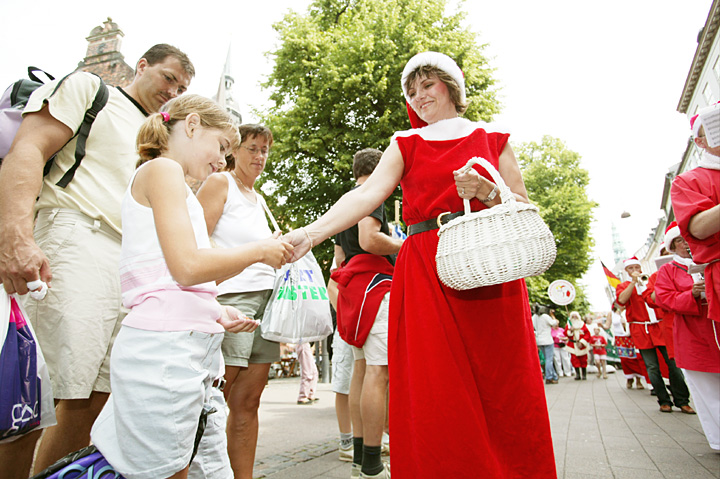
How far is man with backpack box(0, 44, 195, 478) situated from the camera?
1.86 meters

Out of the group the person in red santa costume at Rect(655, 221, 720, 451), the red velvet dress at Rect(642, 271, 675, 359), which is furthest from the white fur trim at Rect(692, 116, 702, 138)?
the red velvet dress at Rect(642, 271, 675, 359)

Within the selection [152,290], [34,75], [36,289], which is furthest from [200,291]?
[34,75]

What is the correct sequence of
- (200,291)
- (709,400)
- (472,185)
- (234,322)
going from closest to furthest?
(200,291) < (234,322) < (472,185) < (709,400)

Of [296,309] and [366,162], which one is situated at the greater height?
[366,162]

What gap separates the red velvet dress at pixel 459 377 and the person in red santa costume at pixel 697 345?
2.39 meters

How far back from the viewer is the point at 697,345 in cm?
406

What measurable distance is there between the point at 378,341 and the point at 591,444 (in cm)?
297

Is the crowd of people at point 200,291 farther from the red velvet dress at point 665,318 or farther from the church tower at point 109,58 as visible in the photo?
the church tower at point 109,58

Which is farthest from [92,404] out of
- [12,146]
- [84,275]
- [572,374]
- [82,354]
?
[572,374]

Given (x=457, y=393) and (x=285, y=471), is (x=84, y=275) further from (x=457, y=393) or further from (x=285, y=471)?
(x=285, y=471)

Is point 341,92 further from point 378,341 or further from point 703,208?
point 703,208

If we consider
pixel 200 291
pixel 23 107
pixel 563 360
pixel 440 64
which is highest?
pixel 440 64

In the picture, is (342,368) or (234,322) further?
(342,368)

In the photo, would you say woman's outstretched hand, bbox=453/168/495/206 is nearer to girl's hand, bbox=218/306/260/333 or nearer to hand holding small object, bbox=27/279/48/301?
girl's hand, bbox=218/306/260/333
